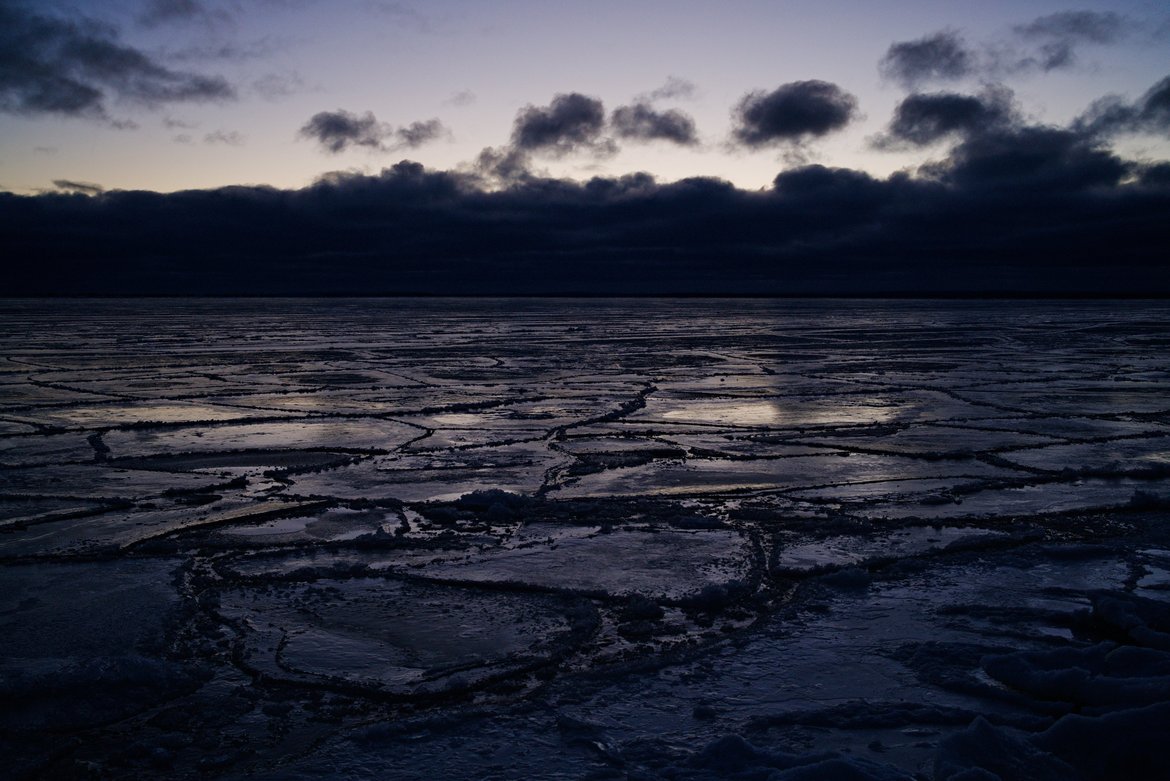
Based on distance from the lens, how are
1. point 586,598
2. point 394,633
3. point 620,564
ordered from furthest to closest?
point 620,564 → point 586,598 → point 394,633

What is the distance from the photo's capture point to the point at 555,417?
7512 mm

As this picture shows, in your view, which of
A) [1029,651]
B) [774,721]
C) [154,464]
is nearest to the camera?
[774,721]

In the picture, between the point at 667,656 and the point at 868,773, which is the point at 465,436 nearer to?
the point at 667,656

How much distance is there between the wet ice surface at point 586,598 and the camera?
6.81ft

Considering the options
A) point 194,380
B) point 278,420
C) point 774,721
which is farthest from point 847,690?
point 194,380

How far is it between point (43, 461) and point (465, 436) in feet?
8.88

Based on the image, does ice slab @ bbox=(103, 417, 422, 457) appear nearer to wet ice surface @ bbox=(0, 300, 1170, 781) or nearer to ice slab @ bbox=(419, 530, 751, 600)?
wet ice surface @ bbox=(0, 300, 1170, 781)

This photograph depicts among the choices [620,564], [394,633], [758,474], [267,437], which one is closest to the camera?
[394,633]

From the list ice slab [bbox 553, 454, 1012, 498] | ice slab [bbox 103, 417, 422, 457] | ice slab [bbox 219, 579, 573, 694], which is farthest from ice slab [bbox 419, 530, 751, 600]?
ice slab [bbox 103, 417, 422, 457]

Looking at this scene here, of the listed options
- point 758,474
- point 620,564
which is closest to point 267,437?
point 758,474

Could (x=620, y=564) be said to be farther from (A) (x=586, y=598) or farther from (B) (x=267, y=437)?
(B) (x=267, y=437)

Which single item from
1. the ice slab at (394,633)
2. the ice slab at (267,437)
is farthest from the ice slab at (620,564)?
the ice slab at (267,437)

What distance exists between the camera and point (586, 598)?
3057mm

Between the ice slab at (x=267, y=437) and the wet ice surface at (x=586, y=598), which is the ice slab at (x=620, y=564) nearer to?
the wet ice surface at (x=586, y=598)
